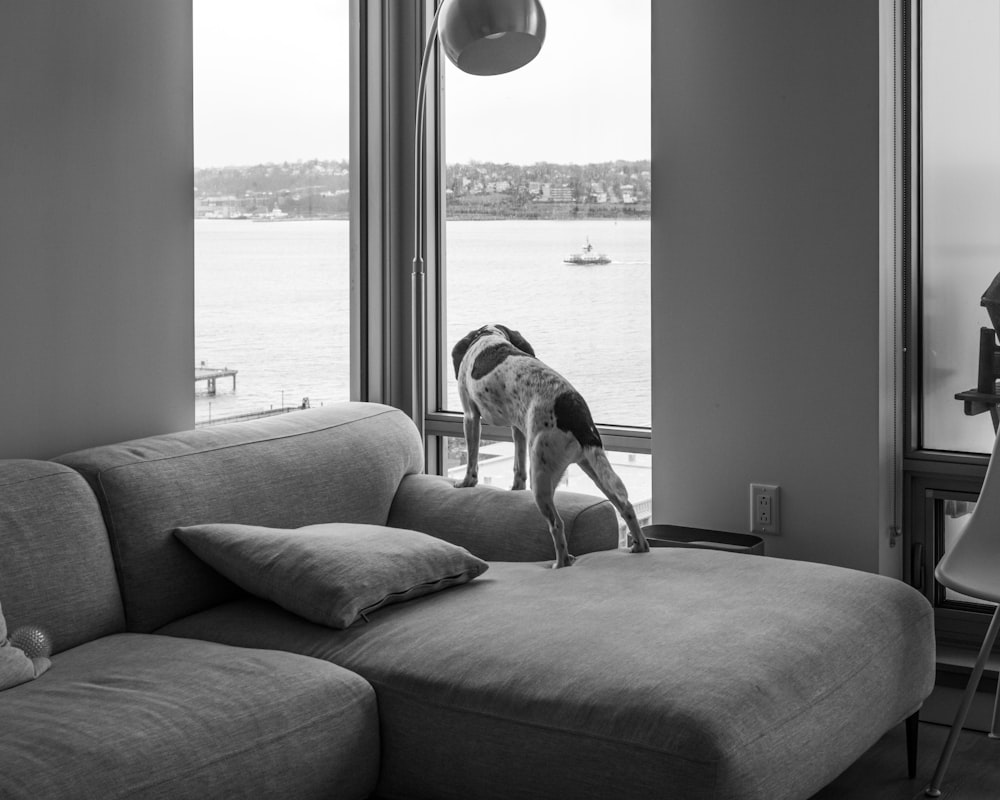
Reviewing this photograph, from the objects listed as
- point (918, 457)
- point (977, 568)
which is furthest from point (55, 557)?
point (918, 457)

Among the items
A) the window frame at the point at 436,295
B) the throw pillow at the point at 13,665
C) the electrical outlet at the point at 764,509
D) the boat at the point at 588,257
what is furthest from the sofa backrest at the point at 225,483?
the electrical outlet at the point at 764,509

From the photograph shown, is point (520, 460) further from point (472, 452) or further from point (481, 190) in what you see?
point (481, 190)

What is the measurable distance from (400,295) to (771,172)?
127 centimetres

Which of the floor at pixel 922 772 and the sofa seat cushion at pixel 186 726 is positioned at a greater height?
the sofa seat cushion at pixel 186 726

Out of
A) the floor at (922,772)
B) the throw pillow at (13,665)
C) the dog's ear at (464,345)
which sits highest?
the dog's ear at (464,345)

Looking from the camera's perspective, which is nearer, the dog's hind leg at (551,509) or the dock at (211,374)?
the dog's hind leg at (551,509)

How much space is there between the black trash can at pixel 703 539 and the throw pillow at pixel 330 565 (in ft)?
2.32

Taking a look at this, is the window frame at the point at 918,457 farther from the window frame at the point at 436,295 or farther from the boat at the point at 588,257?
the window frame at the point at 436,295

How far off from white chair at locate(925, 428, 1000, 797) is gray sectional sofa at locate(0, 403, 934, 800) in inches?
3.8

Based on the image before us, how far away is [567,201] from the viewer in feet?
11.8

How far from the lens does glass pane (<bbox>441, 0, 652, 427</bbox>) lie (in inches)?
136

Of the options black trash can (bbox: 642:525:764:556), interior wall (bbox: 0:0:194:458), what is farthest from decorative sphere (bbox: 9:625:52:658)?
black trash can (bbox: 642:525:764:556)

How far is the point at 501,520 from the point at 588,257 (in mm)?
1018

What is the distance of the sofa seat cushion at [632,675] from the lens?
6.07 feet
